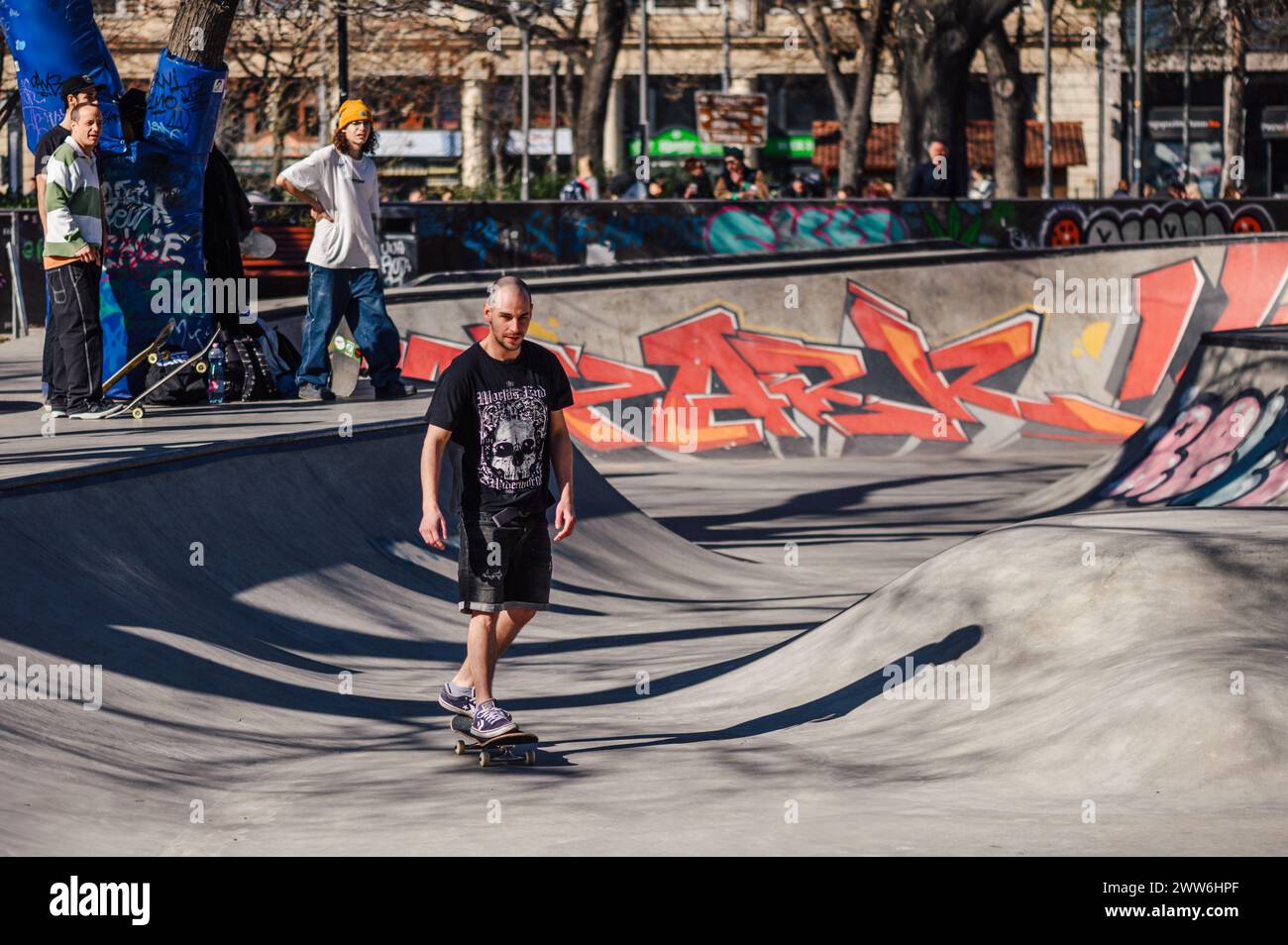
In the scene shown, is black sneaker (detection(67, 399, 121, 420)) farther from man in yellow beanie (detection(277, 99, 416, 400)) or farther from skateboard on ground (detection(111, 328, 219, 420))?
man in yellow beanie (detection(277, 99, 416, 400))

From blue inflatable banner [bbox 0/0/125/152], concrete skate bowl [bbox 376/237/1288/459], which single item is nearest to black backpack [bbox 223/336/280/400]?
blue inflatable banner [bbox 0/0/125/152]

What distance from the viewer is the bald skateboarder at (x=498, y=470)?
6258mm

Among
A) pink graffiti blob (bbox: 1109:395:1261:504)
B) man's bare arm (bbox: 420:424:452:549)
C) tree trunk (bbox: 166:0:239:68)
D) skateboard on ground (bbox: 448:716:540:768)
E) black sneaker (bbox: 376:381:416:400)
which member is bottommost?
skateboard on ground (bbox: 448:716:540:768)

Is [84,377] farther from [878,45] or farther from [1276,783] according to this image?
[878,45]

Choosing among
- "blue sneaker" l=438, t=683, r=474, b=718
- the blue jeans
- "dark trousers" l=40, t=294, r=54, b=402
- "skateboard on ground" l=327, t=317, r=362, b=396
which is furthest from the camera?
"skateboard on ground" l=327, t=317, r=362, b=396

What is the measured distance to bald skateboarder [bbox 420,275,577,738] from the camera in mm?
6258

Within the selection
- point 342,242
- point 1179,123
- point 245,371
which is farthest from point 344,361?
point 1179,123

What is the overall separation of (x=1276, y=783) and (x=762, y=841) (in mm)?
1666

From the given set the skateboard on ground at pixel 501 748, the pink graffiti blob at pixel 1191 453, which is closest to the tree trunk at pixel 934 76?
the pink graffiti blob at pixel 1191 453

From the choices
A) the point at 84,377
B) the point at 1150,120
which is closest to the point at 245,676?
the point at 84,377

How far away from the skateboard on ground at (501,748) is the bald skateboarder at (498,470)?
0.04 metres

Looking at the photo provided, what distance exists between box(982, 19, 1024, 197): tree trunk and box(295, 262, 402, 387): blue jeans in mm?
18007

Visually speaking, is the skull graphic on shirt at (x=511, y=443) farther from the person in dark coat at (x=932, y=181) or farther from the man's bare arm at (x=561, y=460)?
the person in dark coat at (x=932, y=181)

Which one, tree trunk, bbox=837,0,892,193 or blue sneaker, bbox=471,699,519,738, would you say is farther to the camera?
tree trunk, bbox=837,0,892,193
